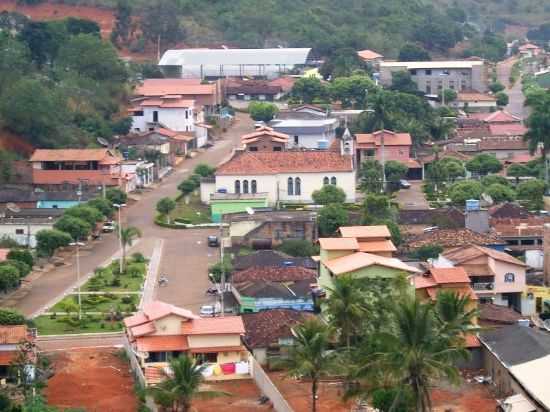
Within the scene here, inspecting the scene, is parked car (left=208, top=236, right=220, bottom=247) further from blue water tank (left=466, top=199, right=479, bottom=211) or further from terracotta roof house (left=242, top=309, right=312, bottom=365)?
terracotta roof house (left=242, top=309, right=312, bottom=365)

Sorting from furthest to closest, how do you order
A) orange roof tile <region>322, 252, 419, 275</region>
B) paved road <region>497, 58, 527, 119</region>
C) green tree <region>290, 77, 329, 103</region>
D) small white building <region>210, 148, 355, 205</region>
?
paved road <region>497, 58, 527, 119</region> < green tree <region>290, 77, 329, 103</region> < small white building <region>210, 148, 355, 205</region> < orange roof tile <region>322, 252, 419, 275</region>

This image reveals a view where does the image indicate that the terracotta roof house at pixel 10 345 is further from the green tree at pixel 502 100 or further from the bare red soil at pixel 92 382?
the green tree at pixel 502 100

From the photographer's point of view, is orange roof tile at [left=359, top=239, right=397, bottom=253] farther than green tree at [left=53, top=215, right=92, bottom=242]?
No

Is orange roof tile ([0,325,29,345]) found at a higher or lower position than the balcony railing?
lower

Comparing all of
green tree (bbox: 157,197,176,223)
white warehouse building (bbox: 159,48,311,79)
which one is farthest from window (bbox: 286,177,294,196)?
white warehouse building (bbox: 159,48,311,79)

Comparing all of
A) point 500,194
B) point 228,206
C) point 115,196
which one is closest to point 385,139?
point 500,194

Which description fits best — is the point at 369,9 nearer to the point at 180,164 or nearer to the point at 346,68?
the point at 346,68

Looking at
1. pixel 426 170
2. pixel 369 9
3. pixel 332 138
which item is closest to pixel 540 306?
pixel 426 170
